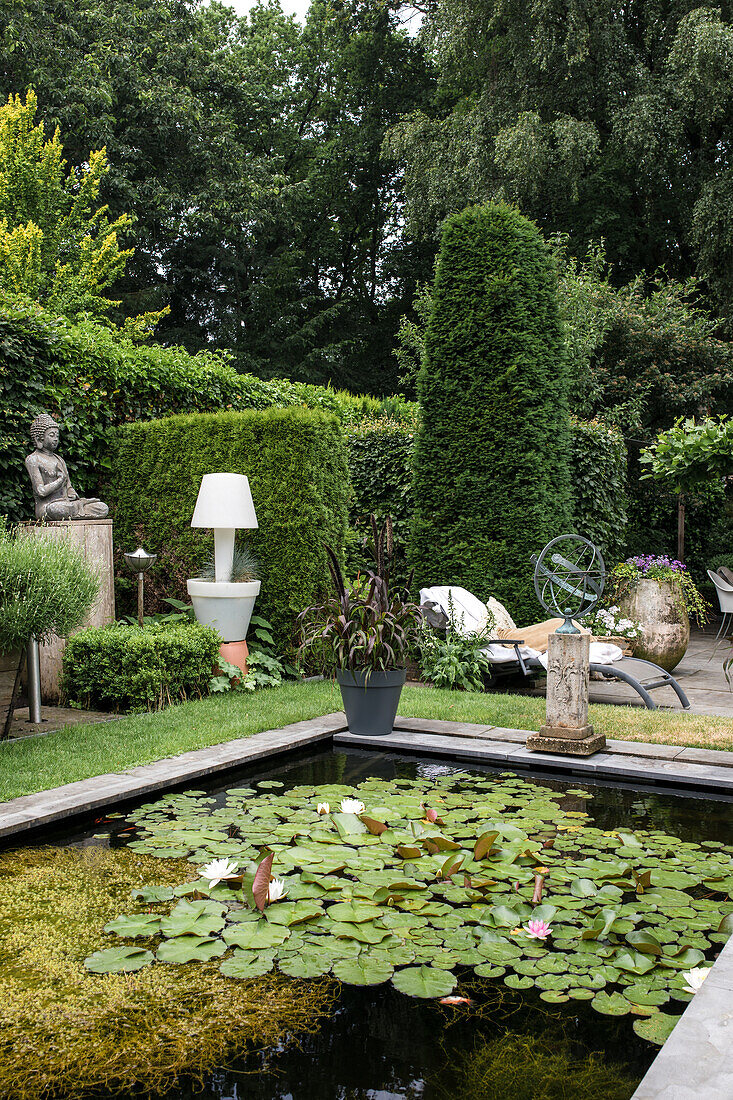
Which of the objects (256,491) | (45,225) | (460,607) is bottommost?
(460,607)

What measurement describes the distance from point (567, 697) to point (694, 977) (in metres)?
2.50

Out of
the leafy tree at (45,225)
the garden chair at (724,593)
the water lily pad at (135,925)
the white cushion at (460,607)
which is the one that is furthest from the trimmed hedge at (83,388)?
the garden chair at (724,593)

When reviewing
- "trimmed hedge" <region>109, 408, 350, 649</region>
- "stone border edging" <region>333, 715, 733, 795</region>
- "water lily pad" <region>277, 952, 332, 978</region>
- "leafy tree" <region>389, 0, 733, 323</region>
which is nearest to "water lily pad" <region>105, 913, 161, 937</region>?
"water lily pad" <region>277, 952, 332, 978</region>

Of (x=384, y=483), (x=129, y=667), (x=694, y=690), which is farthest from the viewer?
(x=384, y=483)

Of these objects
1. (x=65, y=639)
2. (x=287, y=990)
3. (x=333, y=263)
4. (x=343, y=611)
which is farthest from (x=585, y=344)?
(x=333, y=263)

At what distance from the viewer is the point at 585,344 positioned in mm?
10836

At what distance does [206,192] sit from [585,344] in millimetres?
9891

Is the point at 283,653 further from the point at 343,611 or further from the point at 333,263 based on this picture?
the point at 333,263

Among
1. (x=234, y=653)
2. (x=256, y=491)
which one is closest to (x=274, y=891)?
(x=234, y=653)

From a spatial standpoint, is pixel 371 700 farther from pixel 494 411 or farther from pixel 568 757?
pixel 494 411

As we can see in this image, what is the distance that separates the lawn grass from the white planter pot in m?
0.60

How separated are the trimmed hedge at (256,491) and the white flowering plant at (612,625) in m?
2.31

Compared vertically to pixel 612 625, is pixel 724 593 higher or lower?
higher

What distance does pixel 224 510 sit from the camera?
21.7 ft
